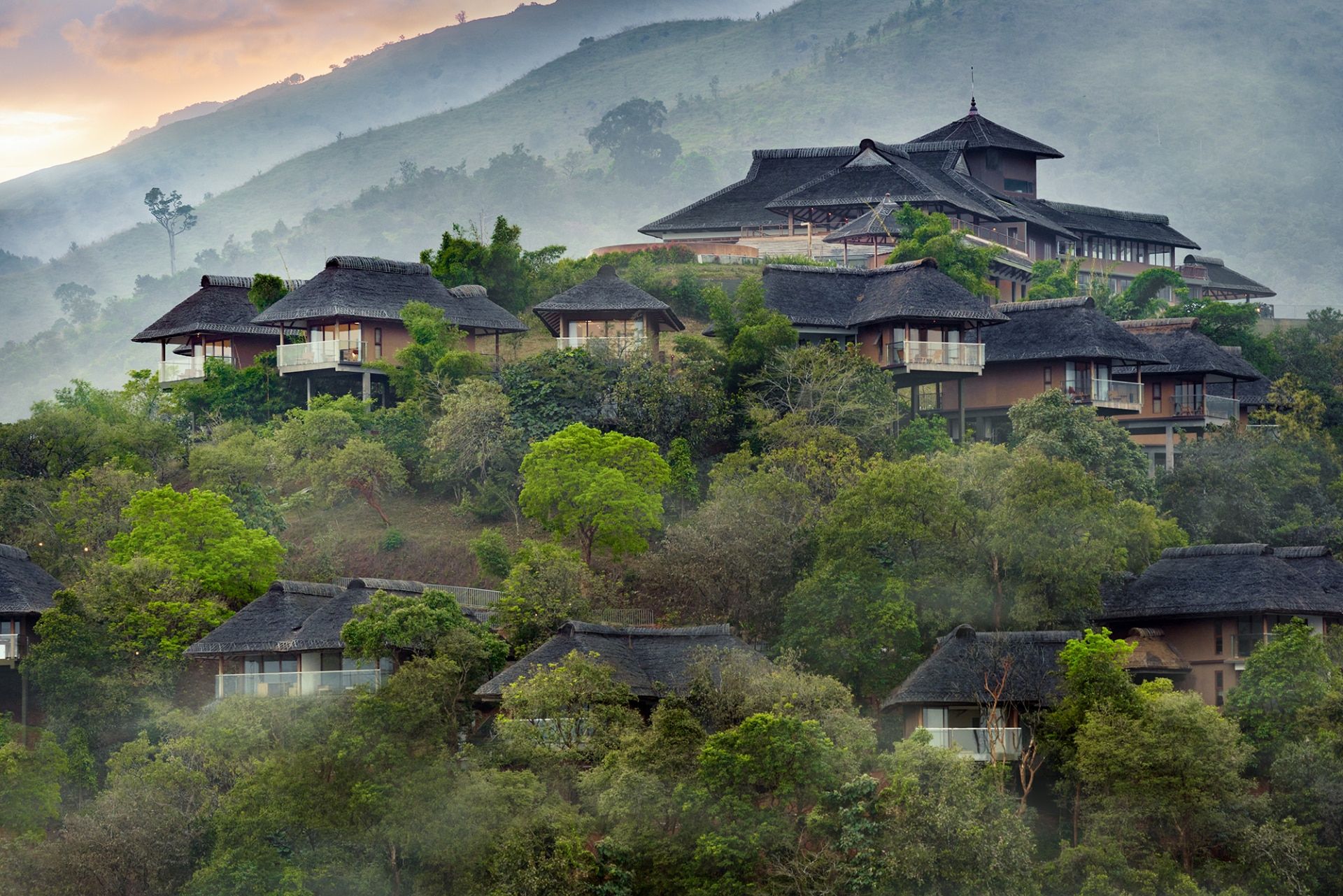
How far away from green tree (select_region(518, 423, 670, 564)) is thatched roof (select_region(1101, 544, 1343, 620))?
1388 centimetres

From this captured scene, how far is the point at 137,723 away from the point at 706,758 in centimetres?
1646

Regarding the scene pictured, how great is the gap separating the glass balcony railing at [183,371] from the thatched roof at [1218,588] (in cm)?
3674

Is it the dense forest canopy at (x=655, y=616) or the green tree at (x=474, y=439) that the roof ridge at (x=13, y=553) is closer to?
the dense forest canopy at (x=655, y=616)

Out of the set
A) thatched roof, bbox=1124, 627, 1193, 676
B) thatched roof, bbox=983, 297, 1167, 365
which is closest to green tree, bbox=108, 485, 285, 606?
thatched roof, bbox=1124, 627, 1193, 676

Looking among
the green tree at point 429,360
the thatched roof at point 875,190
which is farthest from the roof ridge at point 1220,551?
the thatched roof at point 875,190

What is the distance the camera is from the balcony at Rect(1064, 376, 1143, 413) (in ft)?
233

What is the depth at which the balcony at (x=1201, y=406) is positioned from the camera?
74.4 meters

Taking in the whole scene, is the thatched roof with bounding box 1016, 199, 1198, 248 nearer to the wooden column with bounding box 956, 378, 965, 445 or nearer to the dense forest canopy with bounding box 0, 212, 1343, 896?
the wooden column with bounding box 956, 378, 965, 445

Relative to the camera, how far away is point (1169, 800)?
46875 millimetres

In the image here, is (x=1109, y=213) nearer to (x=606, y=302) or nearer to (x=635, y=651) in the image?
(x=606, y=302)

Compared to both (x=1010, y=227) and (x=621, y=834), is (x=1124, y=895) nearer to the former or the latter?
(x=621, y=834)

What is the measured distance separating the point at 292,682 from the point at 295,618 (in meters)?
1.72

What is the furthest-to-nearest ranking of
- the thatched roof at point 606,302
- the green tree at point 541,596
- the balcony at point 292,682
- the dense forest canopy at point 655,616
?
the thatched roof at point 606,302
the green tree at point 541,596
the balcony at point 292,682
the dense forest canopy at point 655,616

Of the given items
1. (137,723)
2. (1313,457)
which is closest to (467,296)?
(137,723)
